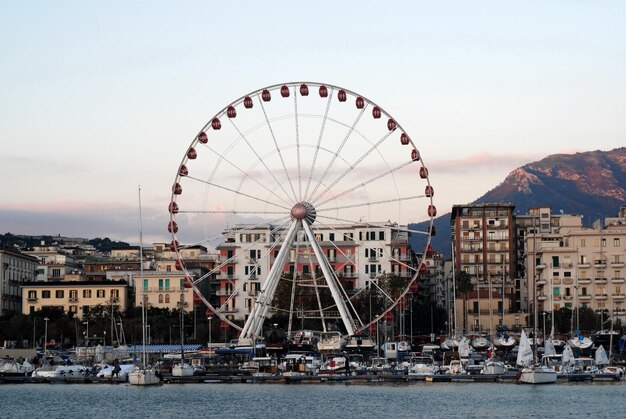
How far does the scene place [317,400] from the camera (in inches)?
3388

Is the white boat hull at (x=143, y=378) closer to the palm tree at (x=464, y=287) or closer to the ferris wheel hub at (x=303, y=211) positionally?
the ferris wheel hub at (x=303, y=211)

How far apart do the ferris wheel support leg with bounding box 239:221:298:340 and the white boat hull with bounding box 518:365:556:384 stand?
2210cm

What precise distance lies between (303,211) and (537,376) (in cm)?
2232

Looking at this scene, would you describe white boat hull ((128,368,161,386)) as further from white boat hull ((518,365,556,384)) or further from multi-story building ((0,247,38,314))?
multi-story building ((0,247,38,314))

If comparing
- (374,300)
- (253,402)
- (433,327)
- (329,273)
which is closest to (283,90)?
(329,273)

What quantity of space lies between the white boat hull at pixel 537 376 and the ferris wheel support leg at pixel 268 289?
22.1 meters

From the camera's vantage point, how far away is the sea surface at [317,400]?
77.6 metres

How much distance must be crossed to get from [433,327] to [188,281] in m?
56.3

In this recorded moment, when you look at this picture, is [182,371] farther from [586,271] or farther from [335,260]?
[586,271]

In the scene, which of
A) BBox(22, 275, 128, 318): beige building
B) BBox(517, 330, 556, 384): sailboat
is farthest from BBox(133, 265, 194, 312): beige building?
BBox(517, 330, 556, 384): sailboat

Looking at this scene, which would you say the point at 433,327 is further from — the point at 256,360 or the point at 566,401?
the point at 566,401

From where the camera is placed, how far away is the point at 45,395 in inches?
3799

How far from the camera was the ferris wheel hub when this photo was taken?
105 meters

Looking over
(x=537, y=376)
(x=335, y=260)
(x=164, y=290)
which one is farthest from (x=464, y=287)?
(x=537, y=376)
